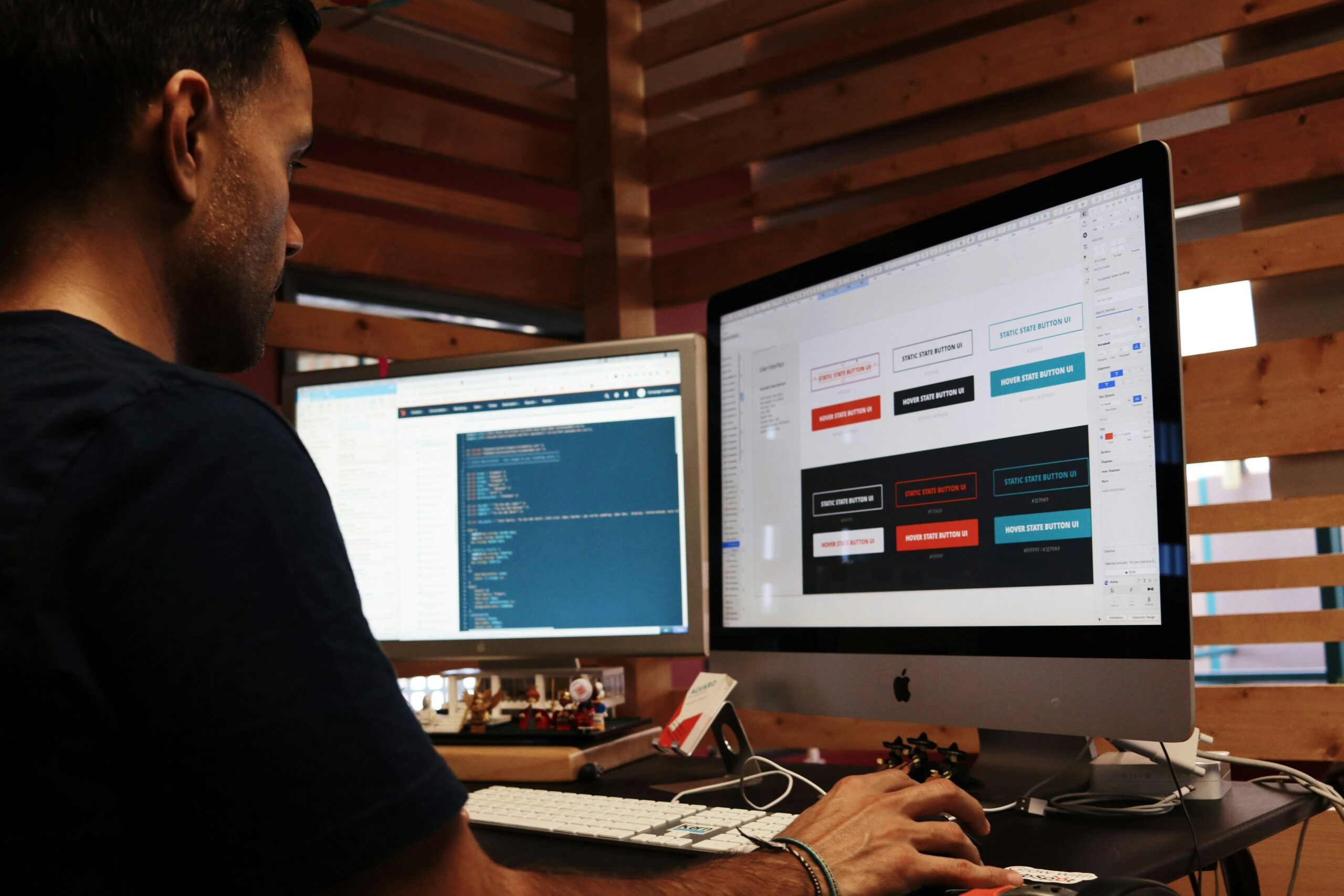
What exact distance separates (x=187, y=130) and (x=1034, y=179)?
1.61 metres

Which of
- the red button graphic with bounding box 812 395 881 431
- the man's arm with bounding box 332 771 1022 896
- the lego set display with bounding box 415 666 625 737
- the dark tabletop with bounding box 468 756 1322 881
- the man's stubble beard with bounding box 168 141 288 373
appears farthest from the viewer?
the lego set display with bounding box 415 666 625 737

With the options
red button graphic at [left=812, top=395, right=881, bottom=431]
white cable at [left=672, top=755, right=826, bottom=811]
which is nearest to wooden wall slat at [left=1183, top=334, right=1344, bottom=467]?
red button graphic at [left=812, top=395, right=881, bottom=431]

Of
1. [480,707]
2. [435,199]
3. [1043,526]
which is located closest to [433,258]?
[435,199]

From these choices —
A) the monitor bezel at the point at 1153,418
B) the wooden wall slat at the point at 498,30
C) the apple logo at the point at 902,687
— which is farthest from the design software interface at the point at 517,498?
the wooden wall slat at the point at 498,30

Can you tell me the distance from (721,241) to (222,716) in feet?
6.51

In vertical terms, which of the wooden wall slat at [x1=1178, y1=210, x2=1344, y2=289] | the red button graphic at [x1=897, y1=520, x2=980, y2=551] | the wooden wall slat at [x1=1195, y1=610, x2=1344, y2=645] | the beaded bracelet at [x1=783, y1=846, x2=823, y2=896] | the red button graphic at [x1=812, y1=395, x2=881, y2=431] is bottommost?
the beaded bracelet at [x1=783, y1=846, x2=823, y2=896]

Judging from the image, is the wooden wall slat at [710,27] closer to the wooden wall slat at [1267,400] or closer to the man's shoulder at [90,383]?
the wooden wall slat at [1267,400]

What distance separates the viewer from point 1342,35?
1751 millimetres

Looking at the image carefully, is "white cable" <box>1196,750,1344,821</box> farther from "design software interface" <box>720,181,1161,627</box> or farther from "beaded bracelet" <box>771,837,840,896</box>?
"beaded bracelet" <box>771,837,840,896</box>

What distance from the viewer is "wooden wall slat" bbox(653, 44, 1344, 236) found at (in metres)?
1.76

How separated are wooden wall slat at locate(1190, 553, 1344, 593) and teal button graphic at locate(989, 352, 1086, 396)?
767 millimetres

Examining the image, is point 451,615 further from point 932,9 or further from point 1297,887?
point 932,9

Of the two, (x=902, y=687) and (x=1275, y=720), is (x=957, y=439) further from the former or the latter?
(x=1275, y=720)

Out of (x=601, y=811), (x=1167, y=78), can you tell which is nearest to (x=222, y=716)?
(x=601, y=811)
